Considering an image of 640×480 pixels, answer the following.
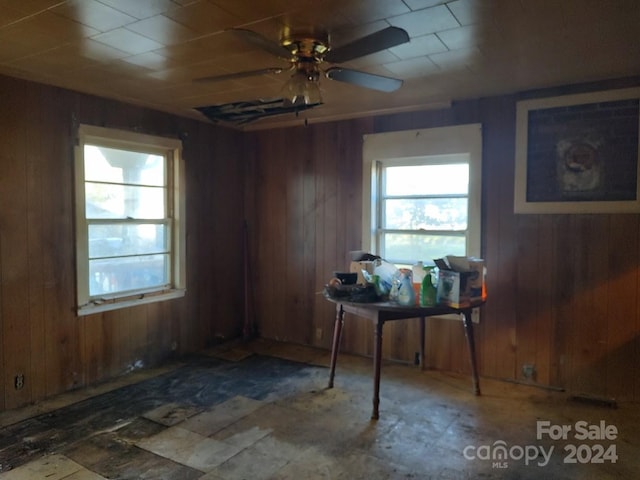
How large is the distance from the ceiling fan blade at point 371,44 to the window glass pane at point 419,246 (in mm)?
2045

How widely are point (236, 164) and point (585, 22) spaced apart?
3.42 meters

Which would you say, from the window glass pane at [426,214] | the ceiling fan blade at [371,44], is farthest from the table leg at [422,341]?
the ceiling fan blade at [371,44]

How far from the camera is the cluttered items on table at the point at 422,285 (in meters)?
3.05

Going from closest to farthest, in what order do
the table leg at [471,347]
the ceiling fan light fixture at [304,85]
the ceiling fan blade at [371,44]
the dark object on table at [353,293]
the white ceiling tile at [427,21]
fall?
the ceiling fan blade at [371,44], the white ceiling tile at [427,21], the ceiling fan light fixture at [304,85], the dark object on table at [353,293], the table leg at [471,347]

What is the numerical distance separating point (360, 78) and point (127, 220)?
2.37 m

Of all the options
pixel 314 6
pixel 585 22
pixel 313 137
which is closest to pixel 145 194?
pixel 313 137

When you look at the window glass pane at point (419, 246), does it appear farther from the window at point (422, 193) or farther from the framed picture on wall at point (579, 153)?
the framed picture on wall at point (579, 153)

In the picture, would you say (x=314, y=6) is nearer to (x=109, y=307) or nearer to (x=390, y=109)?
(x=390, y=109)

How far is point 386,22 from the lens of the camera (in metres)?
2.17

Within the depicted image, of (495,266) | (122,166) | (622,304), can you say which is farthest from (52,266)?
(622,304)

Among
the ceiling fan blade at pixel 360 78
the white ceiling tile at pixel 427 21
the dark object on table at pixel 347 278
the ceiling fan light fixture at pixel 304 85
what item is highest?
the white ceiling tile at pixel 427 21

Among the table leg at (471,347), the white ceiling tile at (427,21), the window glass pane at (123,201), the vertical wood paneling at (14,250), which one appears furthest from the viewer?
the window glass pane at (123,201)

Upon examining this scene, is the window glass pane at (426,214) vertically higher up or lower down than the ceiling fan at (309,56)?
lower down

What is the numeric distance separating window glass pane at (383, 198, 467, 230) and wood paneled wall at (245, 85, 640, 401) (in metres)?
0.24
